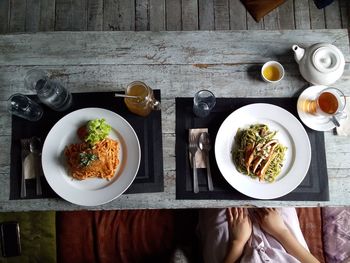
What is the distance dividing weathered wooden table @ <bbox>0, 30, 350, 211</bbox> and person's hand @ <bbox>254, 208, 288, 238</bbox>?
57 cm

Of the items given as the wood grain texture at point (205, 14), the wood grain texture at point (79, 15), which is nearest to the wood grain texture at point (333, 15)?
the wood grain texture at point (205, 14)

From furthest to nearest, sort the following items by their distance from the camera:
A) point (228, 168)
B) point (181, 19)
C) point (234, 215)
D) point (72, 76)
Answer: point (181, 19)
point (234, 215)
point (72, 76)
point (228, 168)

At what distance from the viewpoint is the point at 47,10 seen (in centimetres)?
228

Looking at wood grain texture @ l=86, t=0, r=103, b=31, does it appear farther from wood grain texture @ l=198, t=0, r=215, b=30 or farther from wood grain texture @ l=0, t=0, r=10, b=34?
wood grain texture @ l=198, t=0, r=215, b=30

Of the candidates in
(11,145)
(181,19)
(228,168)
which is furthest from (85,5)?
(228,168)

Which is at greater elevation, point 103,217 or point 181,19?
point 181,19

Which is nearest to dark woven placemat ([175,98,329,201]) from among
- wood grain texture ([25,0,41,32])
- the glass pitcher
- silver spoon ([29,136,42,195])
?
the glass pitcher

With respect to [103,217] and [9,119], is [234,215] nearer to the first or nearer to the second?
[103,217]

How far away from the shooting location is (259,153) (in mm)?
1279

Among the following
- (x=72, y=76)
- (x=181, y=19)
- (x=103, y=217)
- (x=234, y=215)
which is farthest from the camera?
(x=181, y=19)

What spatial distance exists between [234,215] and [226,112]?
1.76 ft

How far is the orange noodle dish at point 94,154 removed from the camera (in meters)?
1.26

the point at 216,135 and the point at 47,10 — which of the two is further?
the point at 47,10

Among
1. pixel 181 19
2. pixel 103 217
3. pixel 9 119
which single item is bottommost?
pixel 103 217
